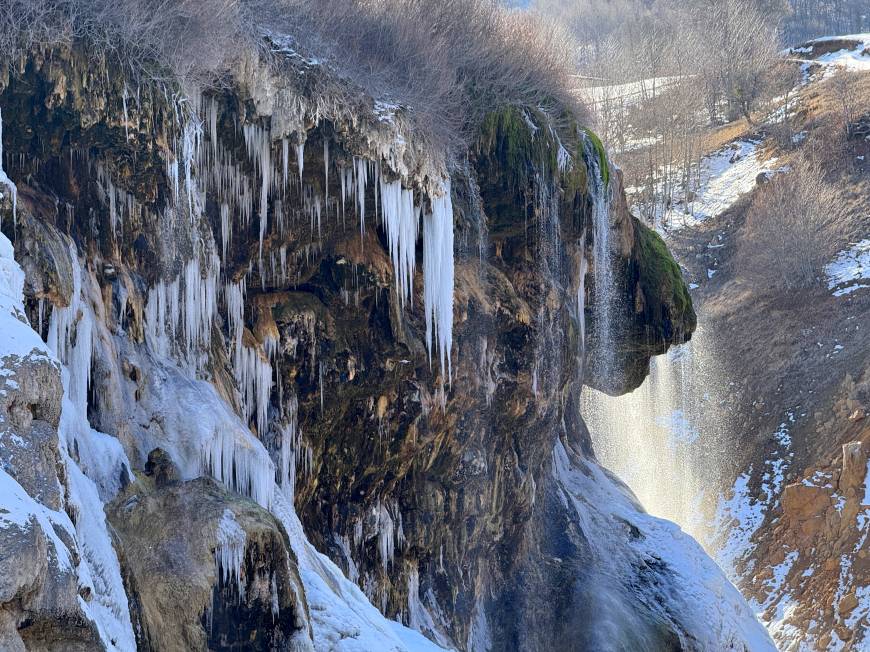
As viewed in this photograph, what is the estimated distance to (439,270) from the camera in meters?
16.4

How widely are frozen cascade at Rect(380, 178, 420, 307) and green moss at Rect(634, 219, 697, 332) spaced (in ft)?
24.1

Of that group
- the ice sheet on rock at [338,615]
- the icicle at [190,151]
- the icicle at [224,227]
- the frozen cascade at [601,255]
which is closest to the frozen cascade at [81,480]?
the ice sheet on rock at [338,615]

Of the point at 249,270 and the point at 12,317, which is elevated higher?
the point at 12,317

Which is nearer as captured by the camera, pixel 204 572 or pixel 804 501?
pixel 204 572

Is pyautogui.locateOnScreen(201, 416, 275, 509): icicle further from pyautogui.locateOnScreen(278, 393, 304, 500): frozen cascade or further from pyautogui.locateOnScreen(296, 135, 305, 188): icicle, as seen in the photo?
pyautogui.locateOnScreen(296, 135, 305, 188): icicle

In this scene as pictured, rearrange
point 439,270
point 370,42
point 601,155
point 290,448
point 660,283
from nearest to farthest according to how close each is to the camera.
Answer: point 290,448 < point 439,270 < point 370,42 < point 601,155 < point 660,283

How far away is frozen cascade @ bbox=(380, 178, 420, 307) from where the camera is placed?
613 inches

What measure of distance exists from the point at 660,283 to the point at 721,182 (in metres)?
32.9

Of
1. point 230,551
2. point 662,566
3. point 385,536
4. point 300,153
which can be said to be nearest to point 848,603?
point 662,566

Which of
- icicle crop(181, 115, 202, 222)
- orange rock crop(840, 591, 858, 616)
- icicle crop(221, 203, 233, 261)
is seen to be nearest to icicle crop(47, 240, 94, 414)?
icicle crop(181, 115, 202, 222)

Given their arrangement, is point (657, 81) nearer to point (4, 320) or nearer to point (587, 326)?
point (587, 326)

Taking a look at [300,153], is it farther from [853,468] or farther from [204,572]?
[853,468]

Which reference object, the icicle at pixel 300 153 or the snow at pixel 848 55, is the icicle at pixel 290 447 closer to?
the icicle at pixel 300 153

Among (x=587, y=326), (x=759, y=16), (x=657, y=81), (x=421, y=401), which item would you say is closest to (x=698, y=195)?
(x=657, y=81)
